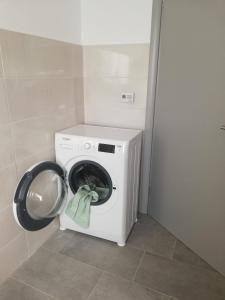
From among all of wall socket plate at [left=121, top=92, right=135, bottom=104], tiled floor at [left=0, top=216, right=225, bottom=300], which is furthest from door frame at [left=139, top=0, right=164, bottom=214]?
tiled floor at [left=0, top=216, right=225, bottom=300]

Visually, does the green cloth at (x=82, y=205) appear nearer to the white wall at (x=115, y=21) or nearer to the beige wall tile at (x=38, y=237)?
the beige wall tile at (x=38, y=237)

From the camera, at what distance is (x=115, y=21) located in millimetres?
1673

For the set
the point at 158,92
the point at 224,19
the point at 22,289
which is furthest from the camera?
the point at 158,92

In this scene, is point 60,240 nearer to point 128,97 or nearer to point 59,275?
point 59,275

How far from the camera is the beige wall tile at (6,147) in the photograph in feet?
3.99

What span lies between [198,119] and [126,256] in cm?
110

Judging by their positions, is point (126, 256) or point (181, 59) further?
point (126, 256)

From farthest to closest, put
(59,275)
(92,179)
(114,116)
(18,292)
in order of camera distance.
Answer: (114,116) < (92,179) < (59,275) < (18,292)

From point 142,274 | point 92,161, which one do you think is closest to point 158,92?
point 92,161

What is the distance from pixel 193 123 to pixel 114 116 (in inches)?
28.7

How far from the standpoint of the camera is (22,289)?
131 centimetres

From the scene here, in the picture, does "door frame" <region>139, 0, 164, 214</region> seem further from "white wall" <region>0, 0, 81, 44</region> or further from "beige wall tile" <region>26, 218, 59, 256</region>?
"beige wall tile" <region>26, 218, 59, 256</region>

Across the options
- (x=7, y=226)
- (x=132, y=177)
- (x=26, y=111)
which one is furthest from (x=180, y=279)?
(x=26, y=111)

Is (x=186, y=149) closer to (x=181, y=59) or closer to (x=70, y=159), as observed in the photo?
(x=181, y=59)
